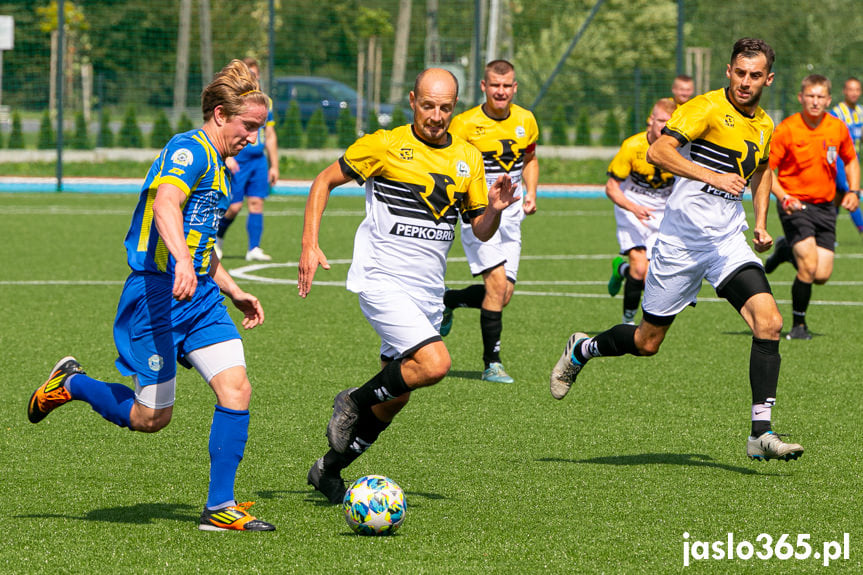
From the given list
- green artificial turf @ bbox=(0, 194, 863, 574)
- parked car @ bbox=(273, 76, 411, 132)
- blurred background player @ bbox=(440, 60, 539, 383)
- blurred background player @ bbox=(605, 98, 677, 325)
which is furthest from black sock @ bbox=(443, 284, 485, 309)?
parked car @ bbox=(273, 76, 411, 132)

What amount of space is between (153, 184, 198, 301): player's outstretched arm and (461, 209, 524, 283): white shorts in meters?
4.19

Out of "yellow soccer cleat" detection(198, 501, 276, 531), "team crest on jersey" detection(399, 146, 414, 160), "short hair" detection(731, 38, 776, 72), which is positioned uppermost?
"short hair" detection(731, 38, 776, 72)

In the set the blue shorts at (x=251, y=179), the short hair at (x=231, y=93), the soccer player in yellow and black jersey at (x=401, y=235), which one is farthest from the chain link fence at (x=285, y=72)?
the short hair at (x=231, y=93)

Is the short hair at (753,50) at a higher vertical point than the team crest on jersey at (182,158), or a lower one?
higher

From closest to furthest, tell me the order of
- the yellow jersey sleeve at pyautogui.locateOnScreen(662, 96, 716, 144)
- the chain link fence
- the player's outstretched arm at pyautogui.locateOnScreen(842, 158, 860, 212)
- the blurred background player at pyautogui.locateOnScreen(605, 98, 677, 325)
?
1. the yellow jersey sleeve at pyautogui.locateOnScreen(662, 96, 716, 144)
2. the blurred background player at pyautogui.locateOnScreen(605, 98, 677, 325)
3. the player's outstretched arm at pyautogui.locateOnScreen(842, 158, 860, 212)
4. the chain link fence

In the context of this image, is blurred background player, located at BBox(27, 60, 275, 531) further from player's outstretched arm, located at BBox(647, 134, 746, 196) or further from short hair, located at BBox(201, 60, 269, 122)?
player's outstretched arm, located at BBox(647, 134, 746, 196)

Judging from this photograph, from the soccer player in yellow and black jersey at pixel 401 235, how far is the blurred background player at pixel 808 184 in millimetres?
5826

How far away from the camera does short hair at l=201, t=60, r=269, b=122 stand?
215 inches

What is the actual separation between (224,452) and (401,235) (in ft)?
4.44

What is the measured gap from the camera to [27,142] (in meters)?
31.7

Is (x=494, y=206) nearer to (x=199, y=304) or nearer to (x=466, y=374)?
(x=199, y=304)

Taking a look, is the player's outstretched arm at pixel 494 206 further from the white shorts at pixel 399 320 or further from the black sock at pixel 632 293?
the black sock at pixel 632 293

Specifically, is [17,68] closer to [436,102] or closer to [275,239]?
[275,239]

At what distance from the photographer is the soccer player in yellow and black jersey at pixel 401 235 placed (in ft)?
19.4
